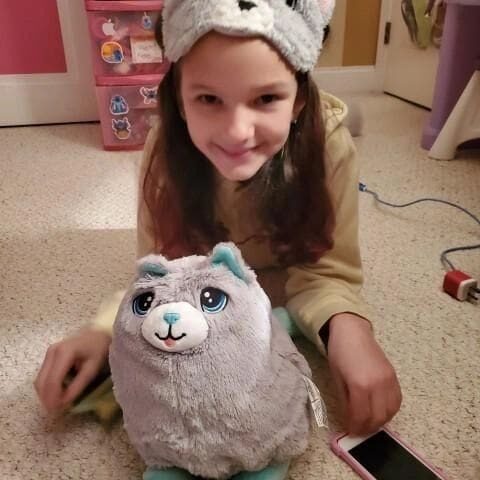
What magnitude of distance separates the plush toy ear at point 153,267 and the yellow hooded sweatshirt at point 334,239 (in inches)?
6.5

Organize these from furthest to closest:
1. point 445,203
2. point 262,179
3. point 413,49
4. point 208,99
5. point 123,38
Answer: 1. point 413,49
2. point 123,38
3. point 445,203
4. point 262,179
5. point 208,99

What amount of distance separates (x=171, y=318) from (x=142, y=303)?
0.05 meters

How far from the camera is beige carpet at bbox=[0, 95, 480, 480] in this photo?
57 cm

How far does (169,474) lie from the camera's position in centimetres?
50

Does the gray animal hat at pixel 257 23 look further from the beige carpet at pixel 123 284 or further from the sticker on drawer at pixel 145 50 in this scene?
the sticker on drawer at pixel 145 50

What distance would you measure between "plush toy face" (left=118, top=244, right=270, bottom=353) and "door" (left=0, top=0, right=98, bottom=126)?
51.3 inches

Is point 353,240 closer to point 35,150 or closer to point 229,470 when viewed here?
point 229,470

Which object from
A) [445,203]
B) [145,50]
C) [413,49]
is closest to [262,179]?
[445,203]

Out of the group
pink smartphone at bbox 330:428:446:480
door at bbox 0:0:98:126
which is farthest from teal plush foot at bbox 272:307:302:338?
door at bbox 0:0:98:126

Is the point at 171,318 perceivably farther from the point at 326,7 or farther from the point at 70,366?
the point at 326,7

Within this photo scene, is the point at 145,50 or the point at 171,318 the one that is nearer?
the point at 171,318

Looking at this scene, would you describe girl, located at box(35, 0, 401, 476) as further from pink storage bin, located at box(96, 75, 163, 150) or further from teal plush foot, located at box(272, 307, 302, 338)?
pink storage bin, located at box(96, 75, 163, 150)

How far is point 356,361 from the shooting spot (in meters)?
0.59

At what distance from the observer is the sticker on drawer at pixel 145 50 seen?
4.65 ft
